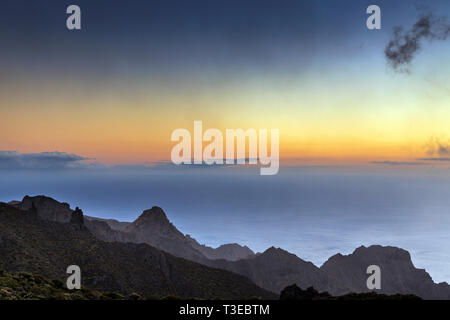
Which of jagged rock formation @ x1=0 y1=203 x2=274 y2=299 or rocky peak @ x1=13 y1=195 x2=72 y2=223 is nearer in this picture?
jagged rock formation @ x1=0 y1=203 x2=274 y2=299

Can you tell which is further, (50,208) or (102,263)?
(50,208)

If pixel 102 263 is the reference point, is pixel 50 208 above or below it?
above

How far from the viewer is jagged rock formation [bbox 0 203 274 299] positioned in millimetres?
79375

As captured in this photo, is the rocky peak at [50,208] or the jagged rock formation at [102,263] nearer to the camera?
the jagged rock formation at [102,263]

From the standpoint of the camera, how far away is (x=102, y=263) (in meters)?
95.4

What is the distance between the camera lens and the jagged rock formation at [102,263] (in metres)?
79.4

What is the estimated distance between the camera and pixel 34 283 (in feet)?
128
